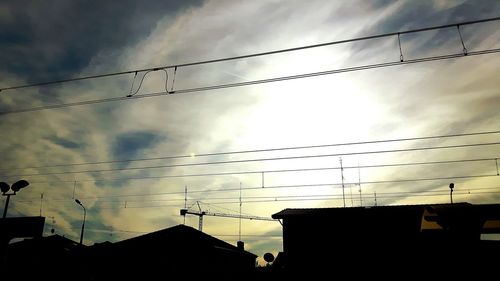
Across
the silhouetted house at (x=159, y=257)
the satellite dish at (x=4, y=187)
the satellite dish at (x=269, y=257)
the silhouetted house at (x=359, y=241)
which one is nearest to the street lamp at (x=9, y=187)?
the satellite dish at (x=4, y=187)

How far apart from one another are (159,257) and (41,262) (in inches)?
459

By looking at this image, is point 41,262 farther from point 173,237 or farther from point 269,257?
point 269,257

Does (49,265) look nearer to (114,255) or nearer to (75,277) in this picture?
(75,277)

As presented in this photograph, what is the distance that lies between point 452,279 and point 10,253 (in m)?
32.8

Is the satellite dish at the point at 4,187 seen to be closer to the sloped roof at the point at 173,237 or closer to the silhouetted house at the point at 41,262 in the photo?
the sloped roof at the point at 173,237

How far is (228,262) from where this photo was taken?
91.9 feet

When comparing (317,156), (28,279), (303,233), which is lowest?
(28,279)

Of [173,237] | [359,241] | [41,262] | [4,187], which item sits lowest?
[41,262]

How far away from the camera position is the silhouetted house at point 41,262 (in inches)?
1053

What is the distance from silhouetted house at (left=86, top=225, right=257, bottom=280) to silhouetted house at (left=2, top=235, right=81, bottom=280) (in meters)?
3.86

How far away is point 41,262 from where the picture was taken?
1077 inches

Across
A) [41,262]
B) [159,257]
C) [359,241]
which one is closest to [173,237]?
[159,257]

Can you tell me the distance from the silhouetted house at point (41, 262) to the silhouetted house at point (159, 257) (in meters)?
Result: 3.86

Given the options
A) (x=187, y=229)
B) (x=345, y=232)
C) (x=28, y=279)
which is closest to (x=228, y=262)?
(x=187, y=229)
